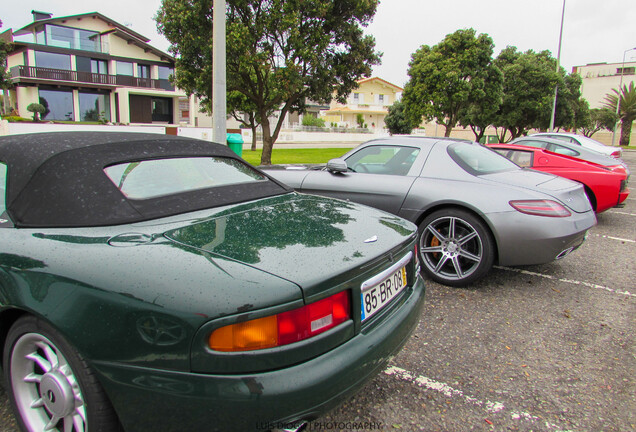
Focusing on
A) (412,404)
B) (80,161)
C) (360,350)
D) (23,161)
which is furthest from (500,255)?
(23,161)

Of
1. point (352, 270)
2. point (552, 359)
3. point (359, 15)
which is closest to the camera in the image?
point (352, 270)

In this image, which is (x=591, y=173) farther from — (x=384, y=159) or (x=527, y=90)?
(x=527, y=90)

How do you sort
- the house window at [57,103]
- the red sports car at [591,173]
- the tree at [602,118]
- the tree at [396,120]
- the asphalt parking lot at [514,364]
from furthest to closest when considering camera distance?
the tree at [602,118] < the tree at [396,120] < the house window at [57,103] < the red sports car at [591,173] < the asphalt parking lot at [514,364]

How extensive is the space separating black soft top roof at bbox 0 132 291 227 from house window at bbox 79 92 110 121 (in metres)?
39.2

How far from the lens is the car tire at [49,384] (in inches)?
58.2

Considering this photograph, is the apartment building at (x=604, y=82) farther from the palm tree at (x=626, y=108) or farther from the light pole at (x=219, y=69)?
the light pole at (x=219, y=69)

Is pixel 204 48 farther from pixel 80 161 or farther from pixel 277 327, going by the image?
pixel 277 327

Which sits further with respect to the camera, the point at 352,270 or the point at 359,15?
the point at 359,15

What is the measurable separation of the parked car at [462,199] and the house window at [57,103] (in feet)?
125

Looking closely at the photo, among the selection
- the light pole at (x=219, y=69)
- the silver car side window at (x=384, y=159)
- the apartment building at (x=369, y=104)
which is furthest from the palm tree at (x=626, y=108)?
the silver car side window at (x=384, y=159)

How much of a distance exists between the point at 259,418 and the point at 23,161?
1.66 m

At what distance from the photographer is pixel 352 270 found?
166cm

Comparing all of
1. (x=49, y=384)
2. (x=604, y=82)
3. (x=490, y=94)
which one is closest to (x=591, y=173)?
(x=49, y=384)

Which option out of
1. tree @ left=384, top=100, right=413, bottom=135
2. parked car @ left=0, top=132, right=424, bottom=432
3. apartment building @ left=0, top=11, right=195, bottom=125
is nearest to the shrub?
apartment building @ left=0, top=11, right=195, bottom=125
